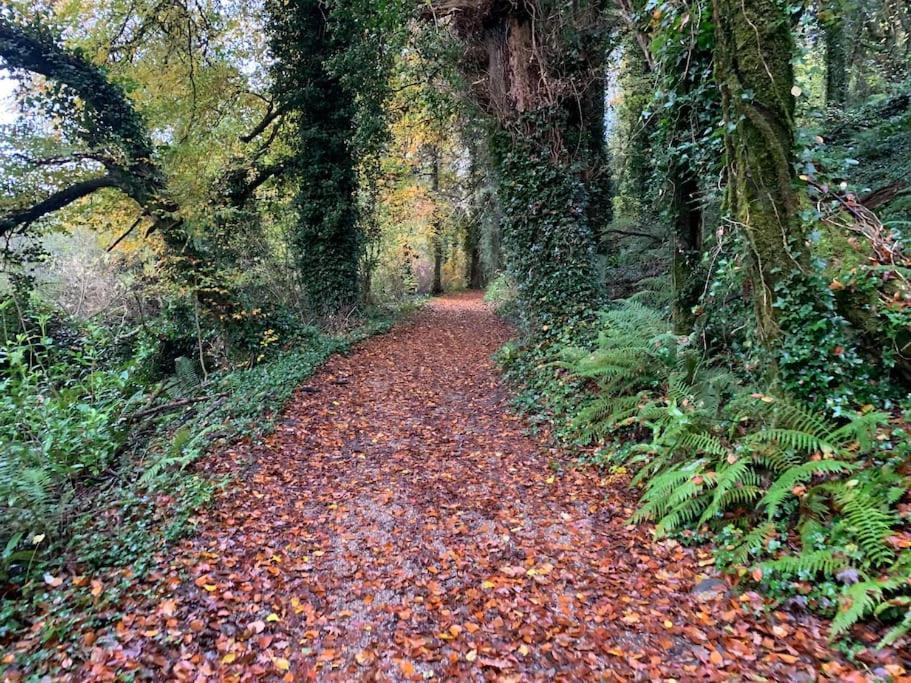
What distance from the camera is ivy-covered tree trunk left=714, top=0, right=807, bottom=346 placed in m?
3.88

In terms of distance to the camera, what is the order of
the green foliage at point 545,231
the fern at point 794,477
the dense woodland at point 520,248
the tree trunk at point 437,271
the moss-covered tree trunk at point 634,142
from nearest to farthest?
the fern at point 794,477 < the dense woodland at point 520,248 < the green foliage at point 545,231 < the moss-covered tree trunk at point 634,142 < the tree trunk at point 437,271

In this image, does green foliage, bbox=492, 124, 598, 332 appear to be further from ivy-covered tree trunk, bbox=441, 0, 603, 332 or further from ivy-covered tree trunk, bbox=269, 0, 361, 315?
ivy-covered tree trunk, bbox=269, 0, 361, 315

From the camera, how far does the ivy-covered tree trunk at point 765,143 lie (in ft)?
12.7

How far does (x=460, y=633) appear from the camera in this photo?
120 inches

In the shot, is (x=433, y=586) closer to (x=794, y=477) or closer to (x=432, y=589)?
(x=432, y=589)

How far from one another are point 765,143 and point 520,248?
504cm

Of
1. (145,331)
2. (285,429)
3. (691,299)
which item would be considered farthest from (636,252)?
(145,331)

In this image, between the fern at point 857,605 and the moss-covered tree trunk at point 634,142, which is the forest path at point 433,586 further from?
the moss-covered tree trunk at point 634,142

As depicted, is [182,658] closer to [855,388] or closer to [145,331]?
[855,388]

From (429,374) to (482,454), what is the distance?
3.47 meters

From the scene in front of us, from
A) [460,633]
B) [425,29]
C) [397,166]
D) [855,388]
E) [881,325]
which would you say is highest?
[425,29]

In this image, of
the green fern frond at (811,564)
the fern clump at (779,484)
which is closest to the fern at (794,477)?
the fern clump at (779,484)

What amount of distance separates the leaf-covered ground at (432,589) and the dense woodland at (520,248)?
0.31m

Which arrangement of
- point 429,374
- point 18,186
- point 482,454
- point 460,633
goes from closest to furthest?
point 460,633
point 482,454
point 429,374
point 18,186
